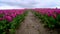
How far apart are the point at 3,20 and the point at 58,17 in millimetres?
2043

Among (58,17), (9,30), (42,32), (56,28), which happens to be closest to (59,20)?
(58,17)

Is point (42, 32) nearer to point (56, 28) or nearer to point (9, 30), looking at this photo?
point (56, 28)

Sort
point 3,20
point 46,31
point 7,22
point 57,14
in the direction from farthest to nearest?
point 46,31, point 57,14, point 7,22, point 3,20

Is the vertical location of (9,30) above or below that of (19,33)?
above

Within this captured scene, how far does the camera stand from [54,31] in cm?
623

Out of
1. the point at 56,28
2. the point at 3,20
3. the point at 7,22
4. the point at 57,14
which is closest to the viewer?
the point at 3,20

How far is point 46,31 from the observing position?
6.61 meters

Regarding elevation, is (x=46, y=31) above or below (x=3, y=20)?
below

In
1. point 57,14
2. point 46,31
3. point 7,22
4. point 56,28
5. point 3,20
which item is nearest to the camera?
point 3,20

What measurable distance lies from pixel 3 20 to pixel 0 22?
86mm

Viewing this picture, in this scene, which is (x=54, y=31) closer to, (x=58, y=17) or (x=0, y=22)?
(x=58, y=17)

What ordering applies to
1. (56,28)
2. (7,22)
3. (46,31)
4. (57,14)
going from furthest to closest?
(46,31), (56,28), (57,14), (7,22)

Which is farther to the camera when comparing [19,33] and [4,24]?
[19,33]

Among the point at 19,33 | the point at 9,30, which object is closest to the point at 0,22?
the point at 9,30
